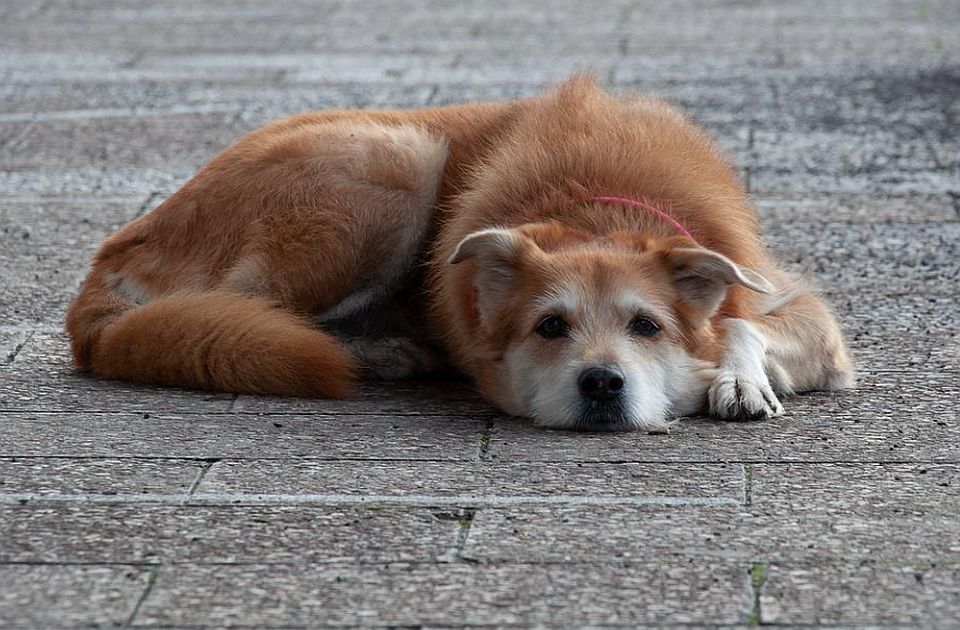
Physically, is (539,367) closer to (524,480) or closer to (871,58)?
(524,480)

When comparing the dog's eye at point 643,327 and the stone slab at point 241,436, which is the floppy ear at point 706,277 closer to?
the dog's eye at point 643,327

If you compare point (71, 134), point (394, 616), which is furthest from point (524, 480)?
point (71, 134)

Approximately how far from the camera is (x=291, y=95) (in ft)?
35.1

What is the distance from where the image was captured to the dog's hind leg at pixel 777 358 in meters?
4.94

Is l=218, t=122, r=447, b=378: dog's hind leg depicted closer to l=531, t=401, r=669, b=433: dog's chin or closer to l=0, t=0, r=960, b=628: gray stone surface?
l=0, t=0, r=960, b=628: gray stone surface

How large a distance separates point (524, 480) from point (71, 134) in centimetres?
614

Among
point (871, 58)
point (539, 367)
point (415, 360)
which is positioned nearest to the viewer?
point (539, 367)

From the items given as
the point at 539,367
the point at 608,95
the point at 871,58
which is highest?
the point at 608,95

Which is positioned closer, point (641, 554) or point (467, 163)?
point (641, 554)

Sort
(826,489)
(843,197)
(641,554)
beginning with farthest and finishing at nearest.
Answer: (843,197) < (826,489) < (641,554)

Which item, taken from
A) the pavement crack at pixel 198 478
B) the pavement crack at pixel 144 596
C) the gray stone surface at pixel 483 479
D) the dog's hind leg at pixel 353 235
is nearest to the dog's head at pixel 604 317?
the gray stone surface at pixel 483 479

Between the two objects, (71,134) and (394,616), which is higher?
(394,616)

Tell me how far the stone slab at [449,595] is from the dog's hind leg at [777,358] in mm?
1310

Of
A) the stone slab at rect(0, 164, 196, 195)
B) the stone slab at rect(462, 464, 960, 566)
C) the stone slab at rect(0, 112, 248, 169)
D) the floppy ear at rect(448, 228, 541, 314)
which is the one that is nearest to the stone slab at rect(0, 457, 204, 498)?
the stone slab at rect(462, 464, 960, 566)
